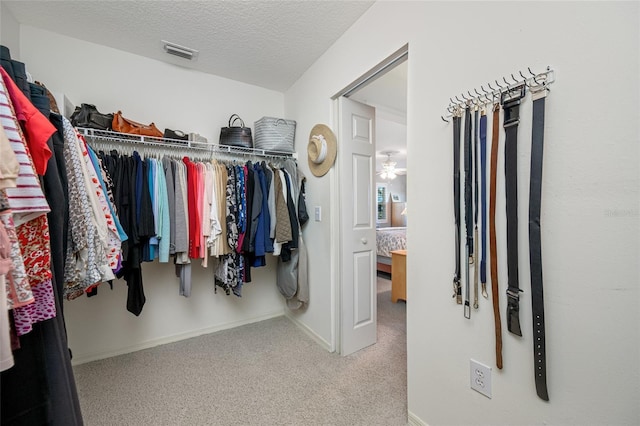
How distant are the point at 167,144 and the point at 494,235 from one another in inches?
87.6

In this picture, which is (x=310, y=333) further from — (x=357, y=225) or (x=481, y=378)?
(x=481, y=378)

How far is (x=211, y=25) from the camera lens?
1775 millimetres

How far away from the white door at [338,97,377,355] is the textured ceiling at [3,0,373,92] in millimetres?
536

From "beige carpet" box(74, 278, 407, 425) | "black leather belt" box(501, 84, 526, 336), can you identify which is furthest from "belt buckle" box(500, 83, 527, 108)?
"beige carpet" box(74, 278, 407, 425)

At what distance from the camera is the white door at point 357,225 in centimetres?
207

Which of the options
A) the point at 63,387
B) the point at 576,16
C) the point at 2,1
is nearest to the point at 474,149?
the point at 576,16

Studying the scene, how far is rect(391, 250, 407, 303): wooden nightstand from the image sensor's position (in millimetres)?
3166

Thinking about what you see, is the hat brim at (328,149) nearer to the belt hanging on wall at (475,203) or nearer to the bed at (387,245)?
the belt hanging on wall at (475,203)

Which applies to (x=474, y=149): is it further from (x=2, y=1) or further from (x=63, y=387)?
(x=2, y=1)

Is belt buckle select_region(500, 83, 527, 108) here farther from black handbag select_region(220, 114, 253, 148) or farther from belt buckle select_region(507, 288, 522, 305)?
black handbag select_region(220, 114, 253, 148)

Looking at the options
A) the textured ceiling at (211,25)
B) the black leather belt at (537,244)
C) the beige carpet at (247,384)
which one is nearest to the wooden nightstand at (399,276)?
the beige carpet at (247,384)

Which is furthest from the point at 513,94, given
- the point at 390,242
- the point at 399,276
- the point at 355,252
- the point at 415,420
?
the point at 390,242

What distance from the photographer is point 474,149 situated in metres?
1.10

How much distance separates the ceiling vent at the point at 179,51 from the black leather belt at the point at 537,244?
2.29 m
